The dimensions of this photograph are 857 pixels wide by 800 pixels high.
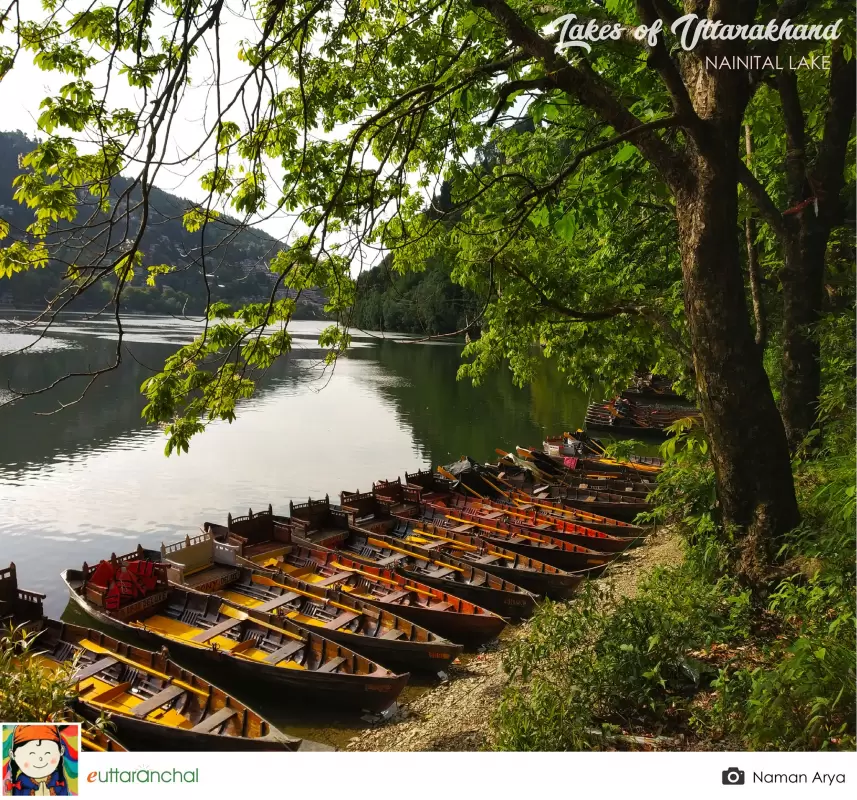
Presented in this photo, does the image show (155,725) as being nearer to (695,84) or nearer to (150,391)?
(150,391)

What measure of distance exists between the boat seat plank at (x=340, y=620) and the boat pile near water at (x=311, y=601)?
3 centimetres

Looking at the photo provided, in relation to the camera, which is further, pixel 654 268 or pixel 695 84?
pixel 654 268

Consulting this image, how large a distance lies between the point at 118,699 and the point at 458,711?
4182 mm

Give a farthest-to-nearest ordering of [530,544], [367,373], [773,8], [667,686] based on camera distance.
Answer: [367,373] < [530,544] < [773,8] < [667,686]

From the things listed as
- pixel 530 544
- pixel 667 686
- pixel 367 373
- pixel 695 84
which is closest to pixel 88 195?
pixel 695 84

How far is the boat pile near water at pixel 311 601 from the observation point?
25.3 ft

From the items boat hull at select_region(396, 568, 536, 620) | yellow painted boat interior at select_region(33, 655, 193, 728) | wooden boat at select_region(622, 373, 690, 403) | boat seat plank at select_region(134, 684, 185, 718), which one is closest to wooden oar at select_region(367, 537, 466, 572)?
boat hull at select_region(396, 568, 536, 620)

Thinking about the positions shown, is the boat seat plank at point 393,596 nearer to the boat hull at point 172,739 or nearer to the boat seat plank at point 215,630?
the boat seat plank at point 215,630

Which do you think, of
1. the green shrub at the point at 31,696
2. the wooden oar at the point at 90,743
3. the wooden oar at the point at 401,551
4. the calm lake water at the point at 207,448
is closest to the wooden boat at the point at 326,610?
the calm lake water at the point at 207,448

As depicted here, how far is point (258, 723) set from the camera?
7.14m

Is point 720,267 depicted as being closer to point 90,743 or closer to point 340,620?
point 90,743
